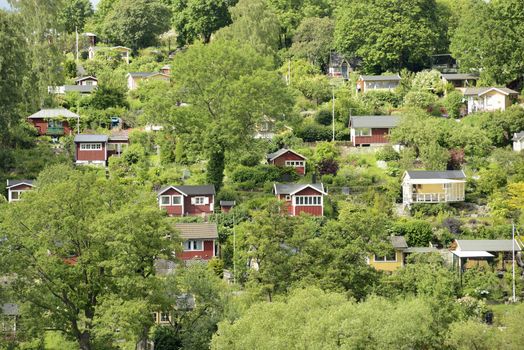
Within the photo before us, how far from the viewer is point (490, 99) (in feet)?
226

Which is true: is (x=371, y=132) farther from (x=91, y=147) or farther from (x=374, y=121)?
(x=91, y=147)

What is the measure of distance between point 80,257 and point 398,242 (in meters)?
15.0

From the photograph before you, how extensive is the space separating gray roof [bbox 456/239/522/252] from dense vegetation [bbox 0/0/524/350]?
1144mm

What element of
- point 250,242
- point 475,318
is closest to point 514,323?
point 475,318

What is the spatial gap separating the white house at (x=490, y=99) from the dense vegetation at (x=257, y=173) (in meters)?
0.85

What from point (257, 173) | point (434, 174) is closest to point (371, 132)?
point (434, 174)

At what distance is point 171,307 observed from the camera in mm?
43406

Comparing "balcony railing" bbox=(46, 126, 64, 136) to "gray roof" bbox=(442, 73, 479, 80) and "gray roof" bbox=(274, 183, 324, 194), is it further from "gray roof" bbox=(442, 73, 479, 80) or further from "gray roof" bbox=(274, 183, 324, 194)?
"gray roof" bbox=(442, 73, 479, 80)

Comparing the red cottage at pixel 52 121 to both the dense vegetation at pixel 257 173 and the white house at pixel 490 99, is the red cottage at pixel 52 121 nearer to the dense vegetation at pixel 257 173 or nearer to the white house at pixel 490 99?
the dense vegetation at pixel 257 173

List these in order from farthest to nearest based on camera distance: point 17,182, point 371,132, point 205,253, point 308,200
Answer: point 371,132 → point 17,182 → point 308,200 → point 205,253

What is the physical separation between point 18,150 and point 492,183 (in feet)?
74.3

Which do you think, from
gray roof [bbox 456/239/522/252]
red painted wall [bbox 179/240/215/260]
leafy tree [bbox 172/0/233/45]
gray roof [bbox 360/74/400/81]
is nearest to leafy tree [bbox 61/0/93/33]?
leafy tree [bbox 172/0/233/45]

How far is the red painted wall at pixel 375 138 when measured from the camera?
213 feet

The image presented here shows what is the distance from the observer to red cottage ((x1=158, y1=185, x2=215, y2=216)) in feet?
187
